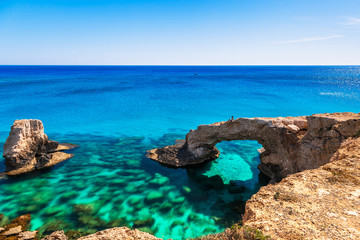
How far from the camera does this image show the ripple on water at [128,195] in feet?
38.6

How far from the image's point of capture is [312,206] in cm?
632

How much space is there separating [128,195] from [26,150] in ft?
34.1

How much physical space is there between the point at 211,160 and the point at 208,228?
884 centimetres

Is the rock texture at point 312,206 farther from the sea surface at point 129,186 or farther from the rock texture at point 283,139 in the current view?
the sea surface at point 129,186

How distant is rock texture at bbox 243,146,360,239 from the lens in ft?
17.6

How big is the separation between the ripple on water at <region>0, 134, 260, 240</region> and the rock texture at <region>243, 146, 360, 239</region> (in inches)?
218

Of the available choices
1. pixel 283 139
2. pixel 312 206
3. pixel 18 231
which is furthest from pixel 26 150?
pixel 312 206

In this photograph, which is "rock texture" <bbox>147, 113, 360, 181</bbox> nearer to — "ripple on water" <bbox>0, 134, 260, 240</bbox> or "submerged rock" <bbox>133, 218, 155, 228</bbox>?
"ripple on water" <bbox>0, 134, 260, 240</bbox>

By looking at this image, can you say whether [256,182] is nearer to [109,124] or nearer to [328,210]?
[328,210]

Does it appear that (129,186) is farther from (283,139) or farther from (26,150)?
(283,139)

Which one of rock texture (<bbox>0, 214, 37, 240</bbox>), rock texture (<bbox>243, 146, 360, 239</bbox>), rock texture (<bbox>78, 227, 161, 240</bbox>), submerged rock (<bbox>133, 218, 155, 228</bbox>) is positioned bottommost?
submerged rock (<bbox>133, 218, 155, 228</bbox>)

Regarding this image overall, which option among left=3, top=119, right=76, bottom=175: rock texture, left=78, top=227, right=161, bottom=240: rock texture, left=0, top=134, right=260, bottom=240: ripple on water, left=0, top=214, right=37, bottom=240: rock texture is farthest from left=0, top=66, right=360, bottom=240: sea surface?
left=78, top=227, right=161, bottom=240: rock texture

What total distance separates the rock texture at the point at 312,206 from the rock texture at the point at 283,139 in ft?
9.68

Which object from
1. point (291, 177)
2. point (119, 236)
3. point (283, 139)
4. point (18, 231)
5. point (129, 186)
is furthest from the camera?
point (129, 186)
